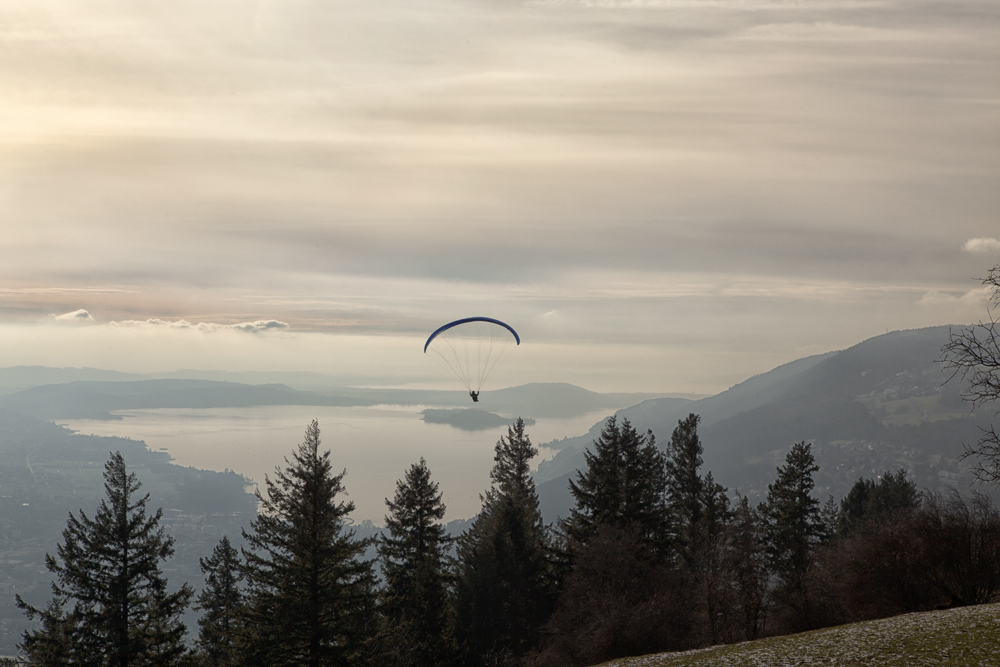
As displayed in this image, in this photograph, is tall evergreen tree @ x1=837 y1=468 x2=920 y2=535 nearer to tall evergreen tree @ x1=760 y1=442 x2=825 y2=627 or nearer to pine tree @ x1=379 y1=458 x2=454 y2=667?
tall evergreen tree @ x1=760 y1=442 x2=825 y2=627

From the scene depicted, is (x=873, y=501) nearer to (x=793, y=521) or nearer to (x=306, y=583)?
(x=793, y=521)

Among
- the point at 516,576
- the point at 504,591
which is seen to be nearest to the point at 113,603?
the point at 504,591

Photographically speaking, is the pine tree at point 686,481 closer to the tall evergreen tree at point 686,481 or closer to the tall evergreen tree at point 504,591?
the tall evergreen tree at point 686,481

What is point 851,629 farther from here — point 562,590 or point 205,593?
point 205,593

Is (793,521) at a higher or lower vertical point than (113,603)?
lower

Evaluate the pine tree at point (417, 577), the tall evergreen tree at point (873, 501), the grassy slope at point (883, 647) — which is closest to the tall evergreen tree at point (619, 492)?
the pine tree at point (417, 577)

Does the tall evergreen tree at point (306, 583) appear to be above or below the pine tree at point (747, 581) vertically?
above
